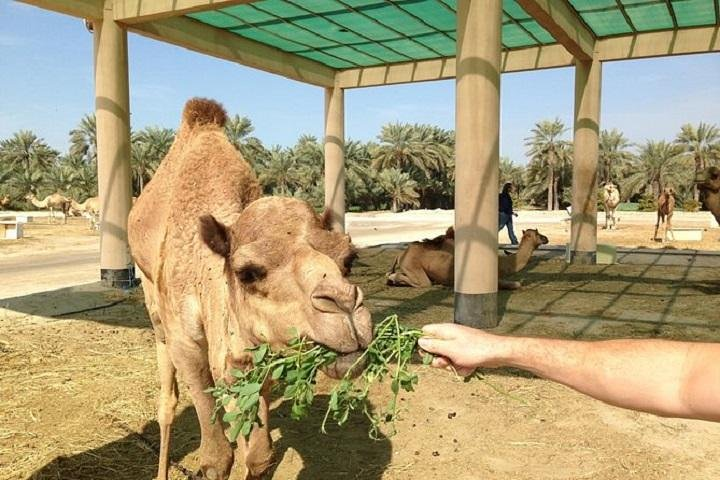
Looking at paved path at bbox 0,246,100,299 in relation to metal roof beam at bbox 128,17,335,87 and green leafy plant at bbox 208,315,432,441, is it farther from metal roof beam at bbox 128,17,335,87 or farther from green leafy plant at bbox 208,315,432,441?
green leafy plant at bbox 208,315,432,441

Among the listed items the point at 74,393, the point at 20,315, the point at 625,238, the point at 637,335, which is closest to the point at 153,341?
the point at 74,393

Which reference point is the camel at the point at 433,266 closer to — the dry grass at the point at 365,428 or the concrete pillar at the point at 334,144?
the dry grass at the point at 365,428

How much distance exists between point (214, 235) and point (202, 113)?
6.98 ft

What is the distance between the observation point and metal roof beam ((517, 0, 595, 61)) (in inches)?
390

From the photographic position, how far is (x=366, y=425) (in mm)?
4820

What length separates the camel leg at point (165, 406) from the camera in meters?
3.92

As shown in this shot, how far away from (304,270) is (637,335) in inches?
251

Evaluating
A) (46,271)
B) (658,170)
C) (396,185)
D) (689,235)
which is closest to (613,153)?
(658,170)

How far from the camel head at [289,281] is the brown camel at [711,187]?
9.68 m

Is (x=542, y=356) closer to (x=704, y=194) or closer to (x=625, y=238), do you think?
(x=704, y=194)

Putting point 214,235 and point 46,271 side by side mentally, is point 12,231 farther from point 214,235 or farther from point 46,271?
point 214,235

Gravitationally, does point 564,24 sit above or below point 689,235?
above

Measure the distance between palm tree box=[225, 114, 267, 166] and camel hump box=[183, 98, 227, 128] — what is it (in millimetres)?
42446

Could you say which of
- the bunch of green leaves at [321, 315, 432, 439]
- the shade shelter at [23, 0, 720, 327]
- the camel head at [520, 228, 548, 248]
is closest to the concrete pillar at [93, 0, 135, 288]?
the shade shelter at [23, 0, 720, 327]
